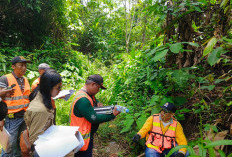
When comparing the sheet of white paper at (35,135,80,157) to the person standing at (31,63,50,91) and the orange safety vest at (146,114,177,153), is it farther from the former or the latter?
the person standing at (31,63,50,91)

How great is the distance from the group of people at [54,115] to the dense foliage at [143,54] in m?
0.27

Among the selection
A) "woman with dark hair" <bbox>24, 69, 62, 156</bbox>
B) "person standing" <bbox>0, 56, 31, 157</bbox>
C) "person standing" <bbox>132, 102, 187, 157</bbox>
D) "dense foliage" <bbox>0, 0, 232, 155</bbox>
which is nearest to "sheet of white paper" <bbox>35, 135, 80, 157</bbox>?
"woman with dark hair" <bbox>24, 69, 62, 156</bbox>

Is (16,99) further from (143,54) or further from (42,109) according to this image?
(143,54)

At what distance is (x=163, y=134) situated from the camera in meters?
2.52

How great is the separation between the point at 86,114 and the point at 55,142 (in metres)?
0.50

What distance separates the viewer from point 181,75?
1648mm

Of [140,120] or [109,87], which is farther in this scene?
[109,87]

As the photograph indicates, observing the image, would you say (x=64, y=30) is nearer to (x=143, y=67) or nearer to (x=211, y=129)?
(x=143, y=67)

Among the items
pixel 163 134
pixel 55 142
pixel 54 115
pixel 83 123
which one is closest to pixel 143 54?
pixel 163 134

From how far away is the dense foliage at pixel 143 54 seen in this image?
201 cm

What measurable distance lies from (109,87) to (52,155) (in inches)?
179

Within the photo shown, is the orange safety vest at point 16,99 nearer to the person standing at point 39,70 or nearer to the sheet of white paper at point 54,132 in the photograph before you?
the person standing at point 39,70

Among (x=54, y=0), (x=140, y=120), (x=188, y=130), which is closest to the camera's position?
(x=140, y=120)

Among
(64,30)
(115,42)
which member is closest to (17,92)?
(64,30)
